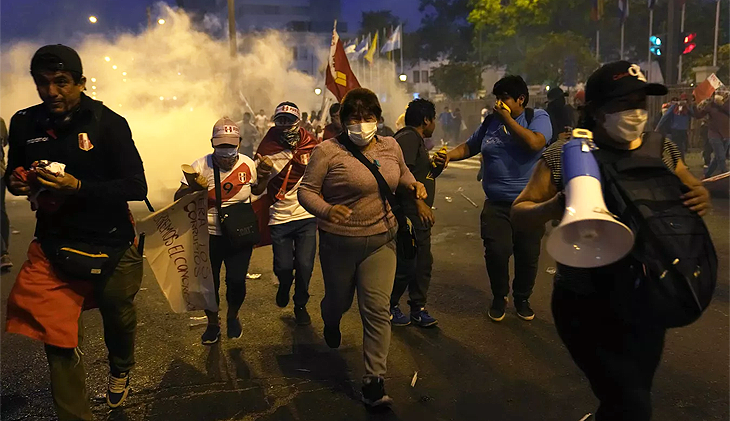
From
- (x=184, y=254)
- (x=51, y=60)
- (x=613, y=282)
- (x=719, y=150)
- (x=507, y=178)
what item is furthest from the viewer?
(x=719, y=150)

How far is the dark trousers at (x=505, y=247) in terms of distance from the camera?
15.4 ft

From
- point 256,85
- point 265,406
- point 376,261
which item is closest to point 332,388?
point 265,406

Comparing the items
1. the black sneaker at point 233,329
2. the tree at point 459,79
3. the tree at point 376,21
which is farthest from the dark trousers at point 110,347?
the tree at point 376,21

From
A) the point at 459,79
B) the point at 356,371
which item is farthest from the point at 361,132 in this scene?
the point at 459,79

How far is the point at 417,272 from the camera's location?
4781 millimetres

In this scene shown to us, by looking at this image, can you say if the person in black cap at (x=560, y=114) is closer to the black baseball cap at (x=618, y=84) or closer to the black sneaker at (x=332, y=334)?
the black sneaker at (x=332, y=334)

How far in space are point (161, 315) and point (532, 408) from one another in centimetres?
332

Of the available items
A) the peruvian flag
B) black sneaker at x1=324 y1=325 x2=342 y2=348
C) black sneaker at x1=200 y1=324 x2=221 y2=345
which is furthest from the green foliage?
black sneaker at x1=324 y1=325 x2=342 y2=348

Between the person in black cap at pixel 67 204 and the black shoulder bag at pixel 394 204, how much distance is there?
119cm

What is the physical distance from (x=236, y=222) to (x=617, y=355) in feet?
9.09

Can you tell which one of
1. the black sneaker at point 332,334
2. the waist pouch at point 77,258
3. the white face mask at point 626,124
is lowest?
the black sneaker at point 332,334

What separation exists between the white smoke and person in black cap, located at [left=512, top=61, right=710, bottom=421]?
18.5m

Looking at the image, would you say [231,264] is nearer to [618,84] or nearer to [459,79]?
[618,84]

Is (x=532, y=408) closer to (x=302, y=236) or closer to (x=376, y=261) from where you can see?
(x=376, y=261)
